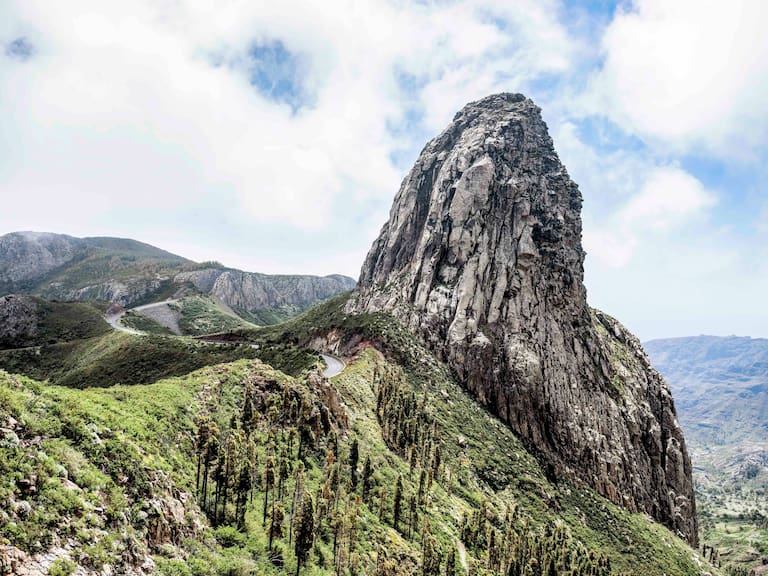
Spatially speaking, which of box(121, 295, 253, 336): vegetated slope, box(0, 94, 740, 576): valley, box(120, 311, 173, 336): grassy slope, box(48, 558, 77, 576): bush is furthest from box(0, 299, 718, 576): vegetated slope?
box(121, 295, 253, 336): vegetated slope

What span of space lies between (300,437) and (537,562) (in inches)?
1617

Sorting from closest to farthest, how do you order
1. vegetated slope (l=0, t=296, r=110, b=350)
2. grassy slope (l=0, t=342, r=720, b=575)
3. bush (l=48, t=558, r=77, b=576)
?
bush (l=48, t=558, r=77, b=576) → grassy slope (l=0, t=342, r=720, b=575) → vegetated slope (l=0, t=296, r=110, b=350)

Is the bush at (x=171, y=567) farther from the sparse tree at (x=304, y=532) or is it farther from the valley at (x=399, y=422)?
the sparse tree at (x=304, y=532)

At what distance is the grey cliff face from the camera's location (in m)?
93.1

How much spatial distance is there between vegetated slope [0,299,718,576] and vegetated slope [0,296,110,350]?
11104 cm

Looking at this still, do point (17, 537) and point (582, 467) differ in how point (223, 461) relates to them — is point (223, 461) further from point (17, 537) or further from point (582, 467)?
point (582, 467)

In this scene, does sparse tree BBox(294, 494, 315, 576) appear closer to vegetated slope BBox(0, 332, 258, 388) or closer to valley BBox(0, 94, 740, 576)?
valley BBox(0, 94, 740, 576)

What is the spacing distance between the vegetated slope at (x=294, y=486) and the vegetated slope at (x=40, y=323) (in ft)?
364

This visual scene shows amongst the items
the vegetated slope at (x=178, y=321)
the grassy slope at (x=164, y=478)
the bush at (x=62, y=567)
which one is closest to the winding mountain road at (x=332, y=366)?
the grassy slope at (x=164, y=478)

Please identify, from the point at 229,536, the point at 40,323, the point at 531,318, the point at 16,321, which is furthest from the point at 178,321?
the point at 229,536

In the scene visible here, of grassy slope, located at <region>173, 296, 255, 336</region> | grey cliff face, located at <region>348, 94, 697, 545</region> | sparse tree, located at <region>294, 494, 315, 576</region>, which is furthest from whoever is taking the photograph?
grassy slope, located at <region>173, 296, 255, 336</region>

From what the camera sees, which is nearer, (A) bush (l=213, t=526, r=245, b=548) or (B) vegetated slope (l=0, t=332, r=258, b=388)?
(A) bush (l=213, t=526, r=245, b=548)

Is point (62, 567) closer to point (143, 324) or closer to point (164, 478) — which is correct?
point (164, 478)

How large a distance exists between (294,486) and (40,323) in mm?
150306
